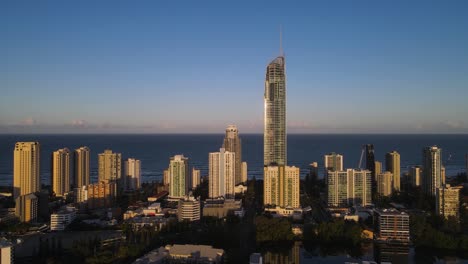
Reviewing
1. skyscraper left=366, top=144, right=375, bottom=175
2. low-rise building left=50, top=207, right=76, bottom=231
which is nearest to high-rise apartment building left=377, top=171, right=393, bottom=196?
skyscraper left=366, top=144, right=375, bottom=175

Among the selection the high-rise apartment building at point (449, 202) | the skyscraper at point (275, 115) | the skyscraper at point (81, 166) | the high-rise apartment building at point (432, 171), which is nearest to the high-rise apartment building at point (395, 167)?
the high-rise apartment building at point (432, 171)

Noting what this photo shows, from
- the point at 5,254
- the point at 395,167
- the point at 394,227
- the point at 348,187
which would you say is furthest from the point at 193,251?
the point at 395,167

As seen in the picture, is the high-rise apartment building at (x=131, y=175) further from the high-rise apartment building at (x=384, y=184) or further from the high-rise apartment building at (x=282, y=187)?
the high-rise apartment building at (x=384, y=184)

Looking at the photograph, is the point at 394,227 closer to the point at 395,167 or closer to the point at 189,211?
the point at 189,211

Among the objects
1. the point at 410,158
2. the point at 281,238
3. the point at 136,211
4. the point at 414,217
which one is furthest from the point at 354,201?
the point at 410,158

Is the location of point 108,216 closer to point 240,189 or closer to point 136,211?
point 136,211

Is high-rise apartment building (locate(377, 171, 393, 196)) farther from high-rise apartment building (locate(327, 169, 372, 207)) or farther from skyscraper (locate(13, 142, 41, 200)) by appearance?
skyscraper (locate(13, 142, 41, 200))
